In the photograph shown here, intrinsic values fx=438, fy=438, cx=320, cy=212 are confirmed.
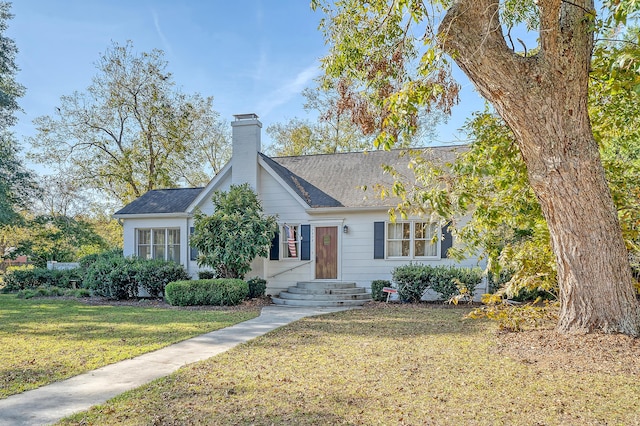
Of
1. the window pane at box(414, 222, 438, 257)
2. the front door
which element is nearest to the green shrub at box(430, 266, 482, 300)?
the window pane at box(414, 222, 438, 257)

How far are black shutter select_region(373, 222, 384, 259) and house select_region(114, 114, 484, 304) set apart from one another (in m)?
0.03

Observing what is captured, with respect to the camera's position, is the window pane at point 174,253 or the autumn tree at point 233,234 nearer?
the autumn tree at point 233,234

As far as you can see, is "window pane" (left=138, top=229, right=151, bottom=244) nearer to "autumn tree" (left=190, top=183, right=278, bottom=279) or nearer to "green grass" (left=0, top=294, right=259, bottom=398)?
"autumn tree" (left=190, top=183, right=278, bottom=279)

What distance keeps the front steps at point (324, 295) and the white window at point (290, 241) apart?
100 cm

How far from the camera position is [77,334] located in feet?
26.0

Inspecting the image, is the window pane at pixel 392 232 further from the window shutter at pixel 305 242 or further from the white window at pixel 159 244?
the white window at pixel 159 244

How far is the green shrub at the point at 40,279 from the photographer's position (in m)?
17.1

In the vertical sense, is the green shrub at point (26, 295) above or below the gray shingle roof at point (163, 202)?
below

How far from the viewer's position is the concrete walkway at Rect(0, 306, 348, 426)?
405 centimetres

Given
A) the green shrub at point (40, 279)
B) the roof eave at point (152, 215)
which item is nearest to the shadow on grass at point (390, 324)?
the roof eave at point (152, 215)

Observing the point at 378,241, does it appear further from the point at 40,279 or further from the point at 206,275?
the point at 40,279

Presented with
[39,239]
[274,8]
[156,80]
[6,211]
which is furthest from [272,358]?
[156,80]

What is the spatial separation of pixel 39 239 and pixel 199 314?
1413 centimetres

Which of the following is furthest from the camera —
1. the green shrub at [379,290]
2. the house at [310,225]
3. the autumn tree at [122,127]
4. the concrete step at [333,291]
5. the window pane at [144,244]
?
the autumn tree at [122,127]
